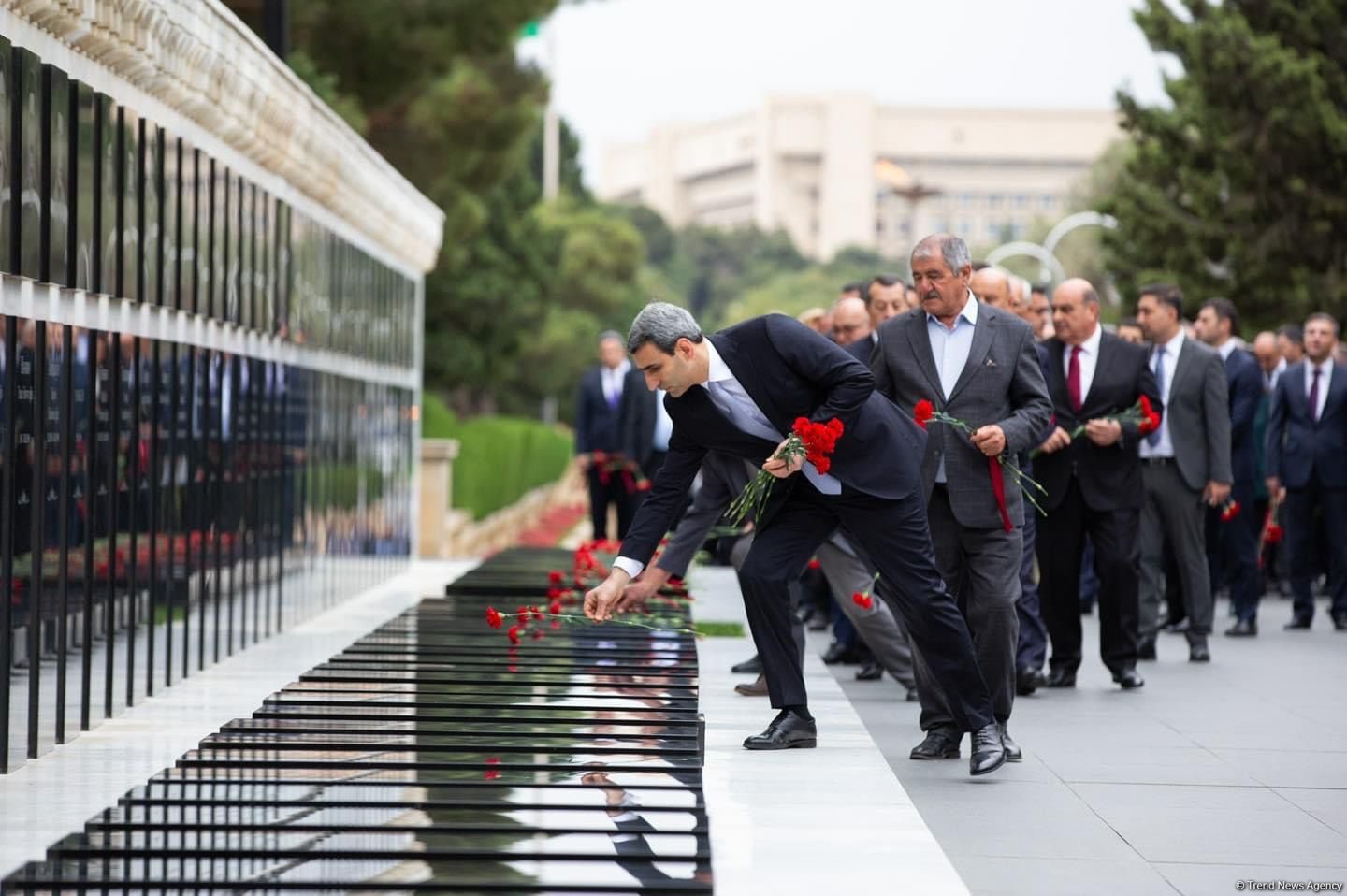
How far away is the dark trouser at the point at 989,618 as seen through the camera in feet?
27.1

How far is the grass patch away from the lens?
12992 millimetres

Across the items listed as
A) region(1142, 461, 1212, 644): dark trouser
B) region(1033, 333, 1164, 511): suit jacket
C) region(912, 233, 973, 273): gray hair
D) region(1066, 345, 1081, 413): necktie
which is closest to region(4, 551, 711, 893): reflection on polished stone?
region(912, 233, 973, 273): gray hair

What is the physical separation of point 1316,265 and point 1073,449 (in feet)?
58.6

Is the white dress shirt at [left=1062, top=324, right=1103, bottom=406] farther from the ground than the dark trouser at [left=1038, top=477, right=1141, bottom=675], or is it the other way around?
the white dress shirt at [left=1062, top=324, right=1103, bottom=406]

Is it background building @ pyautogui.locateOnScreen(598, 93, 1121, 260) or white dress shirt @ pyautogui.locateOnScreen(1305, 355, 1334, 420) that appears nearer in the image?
white dress shirt @ pyautogui.locateOnScreen(1305, 355, 1334, 420)

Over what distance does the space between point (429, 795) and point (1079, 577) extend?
550cm

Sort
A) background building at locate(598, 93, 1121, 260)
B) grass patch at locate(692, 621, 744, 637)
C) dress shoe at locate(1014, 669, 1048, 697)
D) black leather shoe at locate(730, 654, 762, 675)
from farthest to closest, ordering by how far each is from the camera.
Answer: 1. background building at locate(598, 93, 1121, 260)
2. grass patch at locate(692, 621, 744, 637)
3. black leather shoe at locate(730, 654, 762, 675)
4. dress shoe at locate(1014, 669, 1048, 697)

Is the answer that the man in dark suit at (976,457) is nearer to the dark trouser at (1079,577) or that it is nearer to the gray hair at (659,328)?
the gray hair at (659,328)

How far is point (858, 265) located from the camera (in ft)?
450

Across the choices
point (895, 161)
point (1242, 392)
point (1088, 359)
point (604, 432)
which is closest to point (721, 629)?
point (1088, 359)

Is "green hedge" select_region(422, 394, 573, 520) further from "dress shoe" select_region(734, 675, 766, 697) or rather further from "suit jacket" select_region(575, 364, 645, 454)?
"dress shoe" select_region(734, 675, 766, 697)

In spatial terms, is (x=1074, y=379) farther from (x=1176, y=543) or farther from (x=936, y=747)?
(x=936, y=747)

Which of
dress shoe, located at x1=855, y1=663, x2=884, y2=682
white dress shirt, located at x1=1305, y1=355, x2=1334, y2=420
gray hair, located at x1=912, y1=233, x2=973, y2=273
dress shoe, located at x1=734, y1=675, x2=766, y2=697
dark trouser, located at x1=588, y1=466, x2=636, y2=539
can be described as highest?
gray hair, located at x1=912, y1=233, x2=973, y2=273

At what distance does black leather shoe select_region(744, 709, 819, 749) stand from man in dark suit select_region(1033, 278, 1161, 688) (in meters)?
3.01
